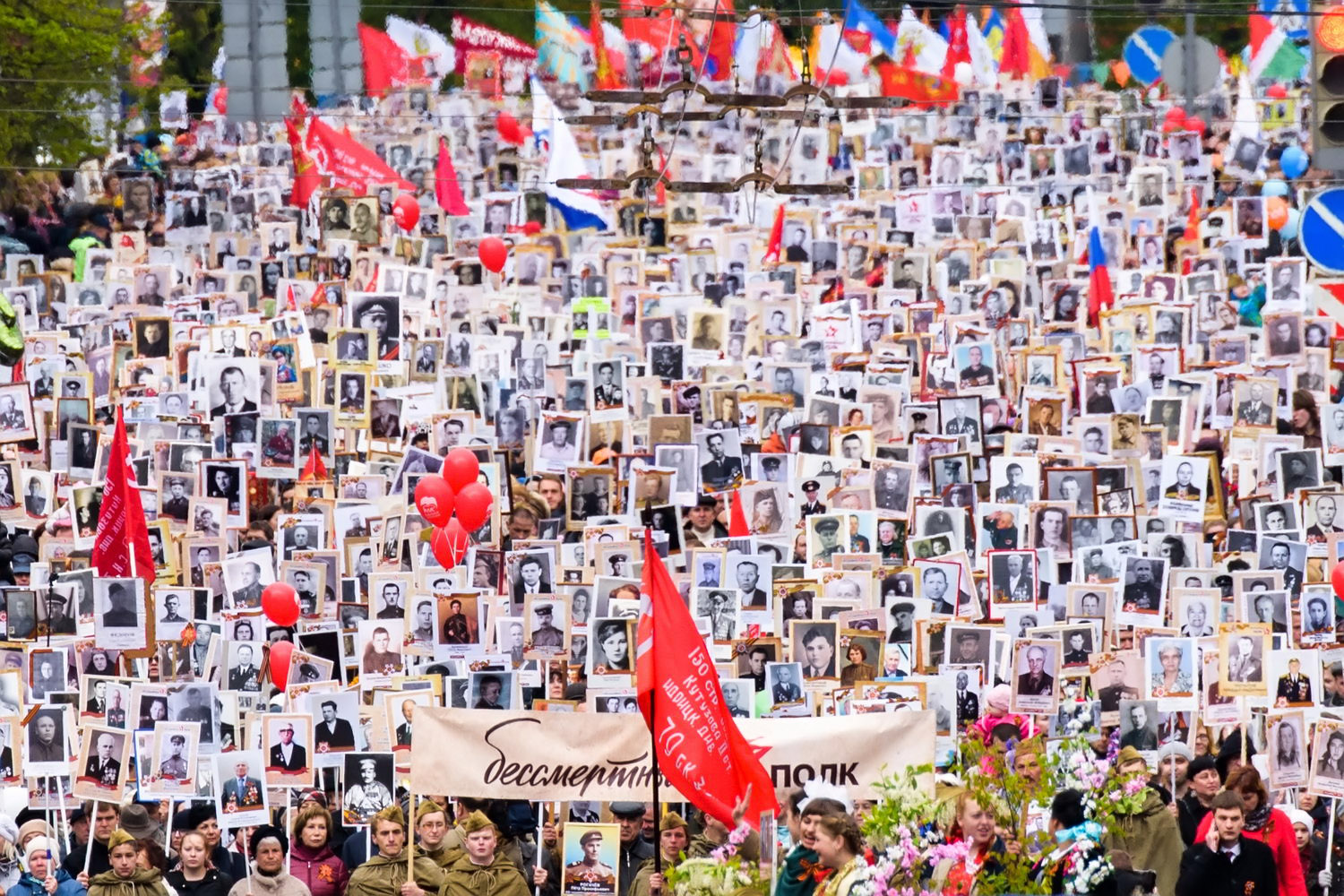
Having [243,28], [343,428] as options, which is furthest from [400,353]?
[243,28]

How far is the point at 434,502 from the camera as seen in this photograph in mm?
19000

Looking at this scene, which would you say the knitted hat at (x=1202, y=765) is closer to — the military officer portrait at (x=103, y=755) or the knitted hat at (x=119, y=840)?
the knitted hat at (x=119, y=840)

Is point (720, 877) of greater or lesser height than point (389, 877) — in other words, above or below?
above

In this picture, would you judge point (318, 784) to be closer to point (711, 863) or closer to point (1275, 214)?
point (711, 863)

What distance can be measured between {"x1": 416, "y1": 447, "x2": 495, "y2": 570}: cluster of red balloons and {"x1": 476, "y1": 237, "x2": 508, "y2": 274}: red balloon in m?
10.7

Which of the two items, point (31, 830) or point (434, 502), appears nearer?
point (31, 830)

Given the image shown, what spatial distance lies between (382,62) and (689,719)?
127ft

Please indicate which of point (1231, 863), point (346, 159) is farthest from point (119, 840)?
point (346, 159)

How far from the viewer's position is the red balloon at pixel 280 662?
658 inches

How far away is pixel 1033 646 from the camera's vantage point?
1580 cm

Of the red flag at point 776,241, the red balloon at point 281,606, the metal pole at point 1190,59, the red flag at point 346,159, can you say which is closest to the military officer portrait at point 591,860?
the red balloon at point 281,606

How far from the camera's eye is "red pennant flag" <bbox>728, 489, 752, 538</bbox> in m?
19.5

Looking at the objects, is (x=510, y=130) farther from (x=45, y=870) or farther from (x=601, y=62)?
(x=45, y=870)

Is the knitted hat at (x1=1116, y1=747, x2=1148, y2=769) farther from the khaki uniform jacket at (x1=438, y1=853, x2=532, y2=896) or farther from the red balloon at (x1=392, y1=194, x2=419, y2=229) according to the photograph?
the red balloon at (x1=392, y1=194, x2=419, y2=229)
